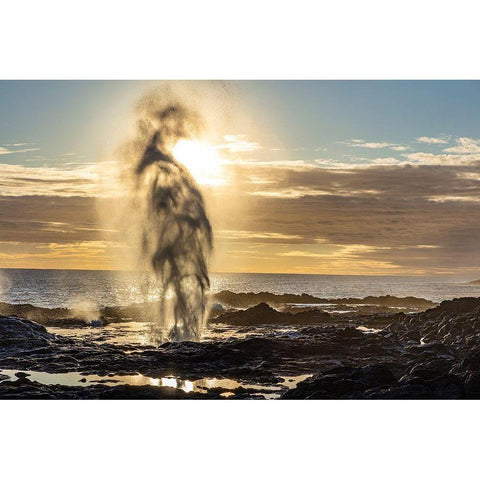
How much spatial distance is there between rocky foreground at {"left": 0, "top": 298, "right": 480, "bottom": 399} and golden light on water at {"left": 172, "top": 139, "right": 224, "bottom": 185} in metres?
5.81

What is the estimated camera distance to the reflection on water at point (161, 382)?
14312mm

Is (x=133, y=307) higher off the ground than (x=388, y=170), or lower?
lower

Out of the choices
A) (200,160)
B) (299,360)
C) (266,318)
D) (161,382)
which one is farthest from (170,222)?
(266,318)

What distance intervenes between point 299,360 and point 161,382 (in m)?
4.74

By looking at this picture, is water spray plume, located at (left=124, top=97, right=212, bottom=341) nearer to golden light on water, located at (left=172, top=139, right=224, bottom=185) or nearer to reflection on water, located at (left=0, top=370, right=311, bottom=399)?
golden light on water, located at (left=172, top=139, right=224, bottom=185)

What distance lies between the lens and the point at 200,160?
834 inches

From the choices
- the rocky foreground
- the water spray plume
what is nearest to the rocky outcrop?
the rocky foreground

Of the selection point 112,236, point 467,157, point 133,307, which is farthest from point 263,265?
point 133,307

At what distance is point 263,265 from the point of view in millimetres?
20312

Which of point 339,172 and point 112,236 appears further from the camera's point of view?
point 112,236

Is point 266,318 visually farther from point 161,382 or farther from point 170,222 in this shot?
point 161,382

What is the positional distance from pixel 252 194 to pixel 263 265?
248cm

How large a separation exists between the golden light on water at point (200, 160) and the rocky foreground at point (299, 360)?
19.0 ft

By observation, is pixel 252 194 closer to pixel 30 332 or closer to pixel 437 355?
pixel 437 355
